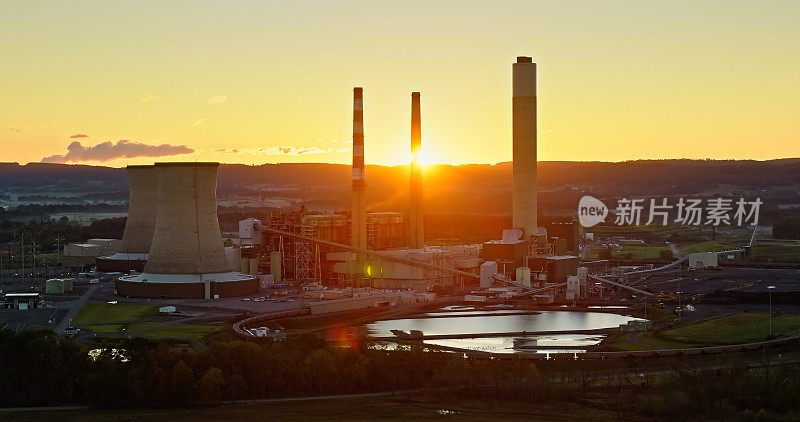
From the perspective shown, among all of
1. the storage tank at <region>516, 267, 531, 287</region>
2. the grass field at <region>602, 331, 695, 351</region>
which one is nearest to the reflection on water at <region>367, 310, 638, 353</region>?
the grass field at <region>602, 331, 695, 351</region>

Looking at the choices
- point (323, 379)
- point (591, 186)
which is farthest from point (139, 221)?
point (591, 186)

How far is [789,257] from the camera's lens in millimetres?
A: 81750

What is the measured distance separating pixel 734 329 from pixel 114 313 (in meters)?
26.6

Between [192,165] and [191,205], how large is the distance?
210 centimetres

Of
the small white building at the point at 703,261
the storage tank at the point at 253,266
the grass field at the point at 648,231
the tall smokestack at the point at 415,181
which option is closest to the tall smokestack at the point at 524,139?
the tall smokestack at the point at 415,181

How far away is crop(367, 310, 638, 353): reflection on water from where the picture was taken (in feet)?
142

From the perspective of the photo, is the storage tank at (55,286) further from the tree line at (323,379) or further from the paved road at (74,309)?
the tree line at (323,379)

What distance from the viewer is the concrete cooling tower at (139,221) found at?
68312mm

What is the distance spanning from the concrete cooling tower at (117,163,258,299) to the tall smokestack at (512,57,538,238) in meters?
20.0

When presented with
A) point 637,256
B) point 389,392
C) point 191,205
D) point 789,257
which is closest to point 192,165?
point 191,205

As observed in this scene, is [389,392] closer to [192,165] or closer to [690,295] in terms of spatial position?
[192,165]

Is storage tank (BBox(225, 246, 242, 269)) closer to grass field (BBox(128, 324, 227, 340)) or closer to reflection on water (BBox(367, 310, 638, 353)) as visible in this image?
reflection on water (BBox(367, 310, 638, 353))

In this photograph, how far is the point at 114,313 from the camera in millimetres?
51250

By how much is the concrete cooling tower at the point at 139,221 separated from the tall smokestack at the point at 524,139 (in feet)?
71.9
